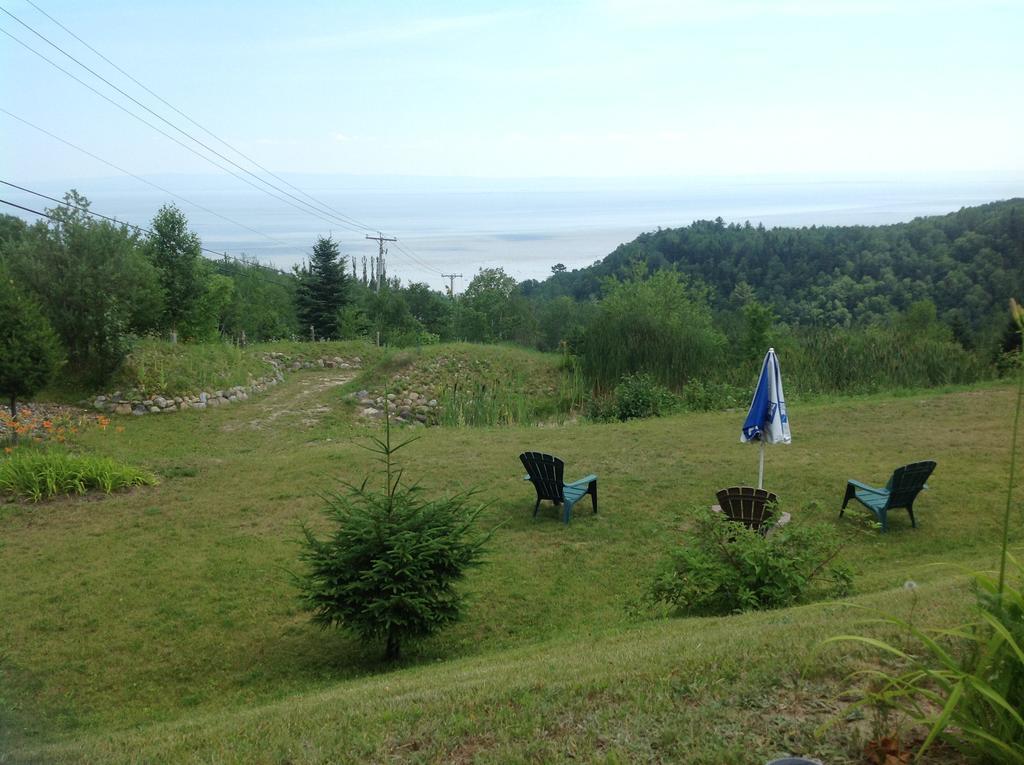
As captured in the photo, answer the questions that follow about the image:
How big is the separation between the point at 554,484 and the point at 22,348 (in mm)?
8725

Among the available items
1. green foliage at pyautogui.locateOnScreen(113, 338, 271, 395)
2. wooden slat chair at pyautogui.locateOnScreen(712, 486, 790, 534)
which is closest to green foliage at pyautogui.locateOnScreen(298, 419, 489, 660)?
wooden slat chair at pyautogui.locateOnScreen(712, 486, 790, 534)

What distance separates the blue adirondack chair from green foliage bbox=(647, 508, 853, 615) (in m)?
2.35

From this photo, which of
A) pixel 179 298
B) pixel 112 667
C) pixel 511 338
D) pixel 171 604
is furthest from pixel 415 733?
pixel 511 338

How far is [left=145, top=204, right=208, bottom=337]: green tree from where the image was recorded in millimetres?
20031

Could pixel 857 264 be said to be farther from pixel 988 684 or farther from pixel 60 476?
pixel 988 684

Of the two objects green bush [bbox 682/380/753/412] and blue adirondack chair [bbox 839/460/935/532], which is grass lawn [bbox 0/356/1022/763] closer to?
blue adirondack chair [bbox 839/460/935/532]

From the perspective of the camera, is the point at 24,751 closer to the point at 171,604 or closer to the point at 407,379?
the point at 171,604

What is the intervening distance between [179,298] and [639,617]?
18.4 m

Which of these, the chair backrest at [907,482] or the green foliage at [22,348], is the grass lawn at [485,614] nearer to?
the chair backrest at [907,482]

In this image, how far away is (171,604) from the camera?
5.81 meters

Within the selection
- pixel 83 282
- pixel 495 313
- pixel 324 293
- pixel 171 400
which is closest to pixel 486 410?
pixel 171 400

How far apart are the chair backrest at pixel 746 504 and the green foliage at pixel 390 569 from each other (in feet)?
8.71

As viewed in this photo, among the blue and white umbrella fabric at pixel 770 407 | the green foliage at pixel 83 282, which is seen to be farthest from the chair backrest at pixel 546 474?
the green foliage at pixel 83 282

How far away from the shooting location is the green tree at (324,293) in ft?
106
